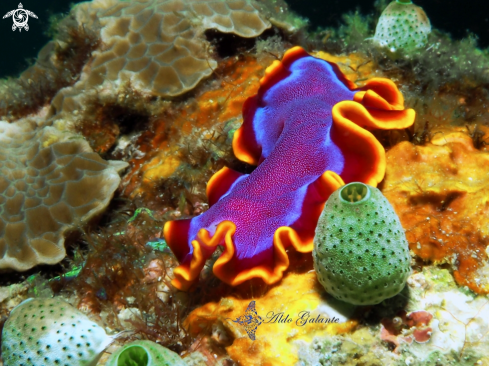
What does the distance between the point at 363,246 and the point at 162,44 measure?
4.02 metres

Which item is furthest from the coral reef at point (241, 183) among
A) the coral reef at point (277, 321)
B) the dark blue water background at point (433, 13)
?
the dark blue water background at point (433, 13)

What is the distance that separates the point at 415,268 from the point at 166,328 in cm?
165

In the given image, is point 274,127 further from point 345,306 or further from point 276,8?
point 276,8

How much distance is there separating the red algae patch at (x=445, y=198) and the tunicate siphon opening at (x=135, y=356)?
64.3 inches

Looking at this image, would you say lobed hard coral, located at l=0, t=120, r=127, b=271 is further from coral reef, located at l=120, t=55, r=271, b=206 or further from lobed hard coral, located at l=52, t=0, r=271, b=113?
lobed hard coral, located at l=52, t=0, r=271, b=113

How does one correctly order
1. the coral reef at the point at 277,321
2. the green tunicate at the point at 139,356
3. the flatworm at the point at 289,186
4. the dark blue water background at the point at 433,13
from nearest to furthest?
the green tunicate at the point at 139,356 → the coral reef at the point at 277,321 → the flatworm at the point at 289,186 → the dark blue water background at the point at 433,13

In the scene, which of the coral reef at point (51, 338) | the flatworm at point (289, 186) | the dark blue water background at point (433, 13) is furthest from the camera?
the dark blue water background at point (433, 13)

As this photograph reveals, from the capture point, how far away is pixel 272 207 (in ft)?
7.89

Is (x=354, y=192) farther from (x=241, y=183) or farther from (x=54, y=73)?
(x=54, y=73)

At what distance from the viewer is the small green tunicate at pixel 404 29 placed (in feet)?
12.0

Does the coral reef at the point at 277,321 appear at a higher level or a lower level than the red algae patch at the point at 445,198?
lower

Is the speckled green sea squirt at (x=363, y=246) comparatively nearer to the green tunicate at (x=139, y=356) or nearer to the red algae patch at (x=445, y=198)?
the red algae patch at (x=445, y=198)

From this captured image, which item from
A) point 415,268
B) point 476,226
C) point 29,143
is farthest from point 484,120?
point 29,143

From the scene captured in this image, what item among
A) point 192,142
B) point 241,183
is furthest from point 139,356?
point 192,142
